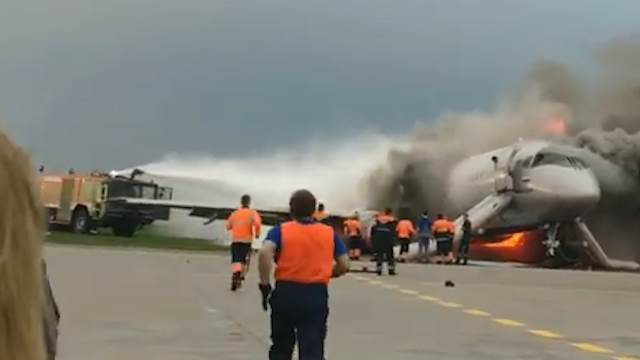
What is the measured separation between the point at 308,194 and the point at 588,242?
37.1m

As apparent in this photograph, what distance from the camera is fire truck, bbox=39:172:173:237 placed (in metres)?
52.2

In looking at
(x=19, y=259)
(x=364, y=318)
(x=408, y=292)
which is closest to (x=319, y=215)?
(x=408, y=292)

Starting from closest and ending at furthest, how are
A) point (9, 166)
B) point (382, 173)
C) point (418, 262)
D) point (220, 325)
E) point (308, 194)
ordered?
point (9, 166), point (308, 194), point (220, 325), point (418, 262), point (382, 173)

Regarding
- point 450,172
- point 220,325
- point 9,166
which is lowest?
point 220,325

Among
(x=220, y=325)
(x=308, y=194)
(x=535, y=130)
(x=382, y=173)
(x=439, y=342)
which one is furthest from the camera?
(x=382, y=173)

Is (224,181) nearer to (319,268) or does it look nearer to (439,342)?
(439,342)

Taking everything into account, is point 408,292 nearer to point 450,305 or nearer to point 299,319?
point 450,305

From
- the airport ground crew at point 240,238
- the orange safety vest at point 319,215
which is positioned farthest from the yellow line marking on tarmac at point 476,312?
the airport ground crew at point 240,238

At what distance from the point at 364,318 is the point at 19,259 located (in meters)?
14.2

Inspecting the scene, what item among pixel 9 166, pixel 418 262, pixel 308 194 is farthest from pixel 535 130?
pixel 9 166

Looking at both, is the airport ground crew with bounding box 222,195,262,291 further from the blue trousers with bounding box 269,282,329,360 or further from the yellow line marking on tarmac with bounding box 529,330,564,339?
the blue trousers with bounding box 269,282,329,360

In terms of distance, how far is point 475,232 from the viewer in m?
45.3

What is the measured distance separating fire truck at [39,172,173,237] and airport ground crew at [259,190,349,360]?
4418 centimetres

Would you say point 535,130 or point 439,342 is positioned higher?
point 535,130
